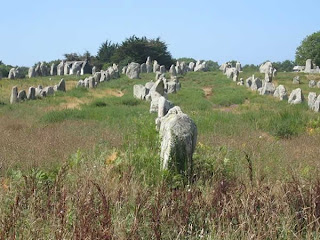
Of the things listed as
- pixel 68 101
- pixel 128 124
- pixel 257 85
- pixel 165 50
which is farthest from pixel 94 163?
pixel 165 50

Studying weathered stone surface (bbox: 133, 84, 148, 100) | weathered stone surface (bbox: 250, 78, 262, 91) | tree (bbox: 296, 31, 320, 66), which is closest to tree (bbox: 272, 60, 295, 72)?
tree (bbox: 296, 31, 320, 66)

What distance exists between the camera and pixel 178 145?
241 inches

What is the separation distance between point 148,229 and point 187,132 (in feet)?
7.70

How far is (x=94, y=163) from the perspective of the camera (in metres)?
6.09

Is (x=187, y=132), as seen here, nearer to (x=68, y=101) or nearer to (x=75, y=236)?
(x=75, y=236)

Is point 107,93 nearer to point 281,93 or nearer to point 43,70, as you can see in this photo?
point 281,93

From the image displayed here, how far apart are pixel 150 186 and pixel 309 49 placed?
201ft

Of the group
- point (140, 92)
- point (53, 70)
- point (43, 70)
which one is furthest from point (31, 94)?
point (53, 70)

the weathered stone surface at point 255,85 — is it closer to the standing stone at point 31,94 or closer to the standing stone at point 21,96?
the standing stone at point 31,94

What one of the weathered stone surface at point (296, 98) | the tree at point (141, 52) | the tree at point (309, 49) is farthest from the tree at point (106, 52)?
the weathered stone surface at point (296, 98)

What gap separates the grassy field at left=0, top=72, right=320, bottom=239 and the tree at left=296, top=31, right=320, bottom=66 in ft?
167

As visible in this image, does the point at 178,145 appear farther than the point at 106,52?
No

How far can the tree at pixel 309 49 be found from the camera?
60156 mm

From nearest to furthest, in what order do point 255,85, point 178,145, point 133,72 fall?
point 178,145, point 255,85, point 133,72
